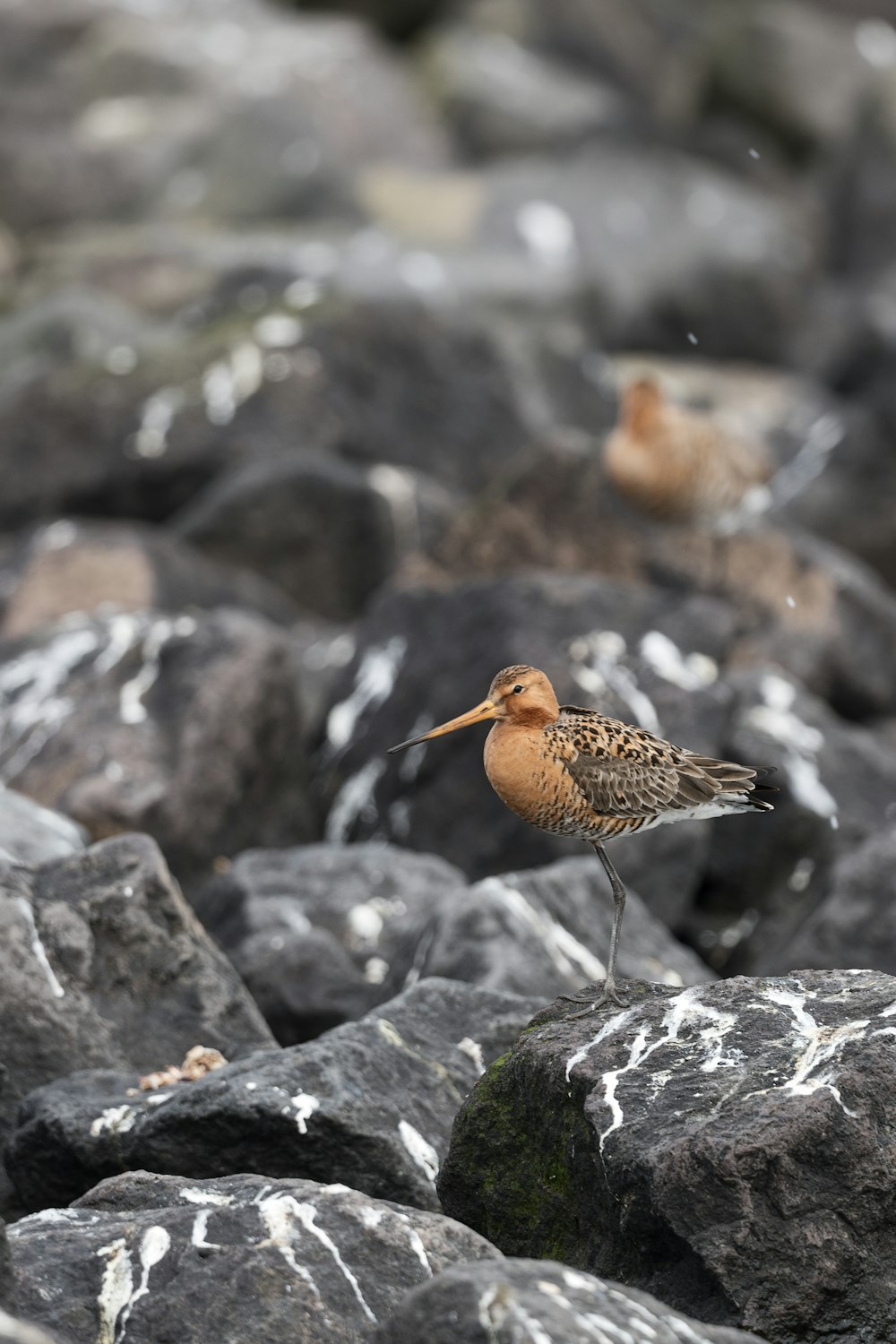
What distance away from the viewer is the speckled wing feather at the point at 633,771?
7.13m

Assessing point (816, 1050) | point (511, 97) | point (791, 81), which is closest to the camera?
point (816, 1050)

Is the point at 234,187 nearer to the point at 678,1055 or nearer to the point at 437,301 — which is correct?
the point at 437,301

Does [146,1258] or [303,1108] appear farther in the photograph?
[303,1108]

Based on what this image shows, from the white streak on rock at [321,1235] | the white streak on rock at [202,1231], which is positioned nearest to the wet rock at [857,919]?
the white streak on rock at [321,1235]

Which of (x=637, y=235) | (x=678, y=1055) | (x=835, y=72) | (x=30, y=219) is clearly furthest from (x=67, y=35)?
(x=678, y=1055)

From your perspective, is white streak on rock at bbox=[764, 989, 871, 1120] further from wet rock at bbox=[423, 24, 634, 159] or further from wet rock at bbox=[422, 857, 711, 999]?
wet rock at bbox=[423, 24, 634, 159]

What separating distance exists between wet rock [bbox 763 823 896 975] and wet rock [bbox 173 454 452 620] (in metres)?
6.40

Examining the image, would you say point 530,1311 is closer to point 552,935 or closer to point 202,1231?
point 202,1231

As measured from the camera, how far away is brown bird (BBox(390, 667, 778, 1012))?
704cm

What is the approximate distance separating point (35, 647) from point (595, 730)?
20.9 feet

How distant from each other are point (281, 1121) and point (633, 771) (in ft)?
6.79

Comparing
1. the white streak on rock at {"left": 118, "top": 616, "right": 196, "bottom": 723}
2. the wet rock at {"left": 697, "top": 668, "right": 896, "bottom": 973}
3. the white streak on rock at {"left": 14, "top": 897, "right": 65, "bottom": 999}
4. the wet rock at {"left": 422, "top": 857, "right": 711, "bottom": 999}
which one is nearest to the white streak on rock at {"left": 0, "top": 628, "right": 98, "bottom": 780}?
the white streak on rock at {"left": 118, "top": 616, "right": 196, "bottom": 723}

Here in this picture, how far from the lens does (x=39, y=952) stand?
7.67 meters

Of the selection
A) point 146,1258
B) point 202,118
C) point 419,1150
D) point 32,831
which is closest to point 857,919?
point 419,1150
